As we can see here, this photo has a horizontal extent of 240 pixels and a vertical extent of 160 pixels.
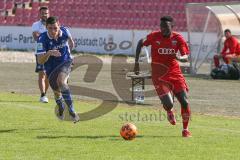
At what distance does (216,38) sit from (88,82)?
683 centimetres

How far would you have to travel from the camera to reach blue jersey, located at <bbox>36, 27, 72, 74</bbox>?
14.2m

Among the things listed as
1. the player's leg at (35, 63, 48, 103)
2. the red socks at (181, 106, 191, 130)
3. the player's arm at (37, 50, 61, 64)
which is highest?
the player's arm at (37, 50, 61, 64)

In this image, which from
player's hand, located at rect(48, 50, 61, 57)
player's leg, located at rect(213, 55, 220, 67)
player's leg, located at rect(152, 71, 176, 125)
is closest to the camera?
player's leg, located at rect(152, 71, 176, 125)

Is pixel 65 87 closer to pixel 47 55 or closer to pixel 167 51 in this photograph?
pixel 47 55

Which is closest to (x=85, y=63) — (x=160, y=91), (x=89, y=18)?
(x=89, y=18)

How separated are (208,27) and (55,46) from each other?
1603 cm

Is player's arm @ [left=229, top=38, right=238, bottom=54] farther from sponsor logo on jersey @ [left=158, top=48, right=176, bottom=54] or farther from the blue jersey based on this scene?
sponsor logo on jersey @ [left=158, top=48, right=176, bottom=54]

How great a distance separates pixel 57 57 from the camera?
14.4 m

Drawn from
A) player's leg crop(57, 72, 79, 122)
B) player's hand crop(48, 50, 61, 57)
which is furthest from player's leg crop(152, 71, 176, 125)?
player's hand crop(48, 50, 61, 57)

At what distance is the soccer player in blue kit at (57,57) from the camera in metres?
14.0

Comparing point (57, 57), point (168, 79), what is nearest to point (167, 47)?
point (168, 79)

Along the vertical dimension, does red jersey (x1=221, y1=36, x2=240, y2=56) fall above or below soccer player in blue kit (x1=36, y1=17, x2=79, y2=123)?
below

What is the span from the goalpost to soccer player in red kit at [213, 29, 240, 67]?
4.21ft

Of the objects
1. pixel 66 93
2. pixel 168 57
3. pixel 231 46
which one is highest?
pixel 168 57
